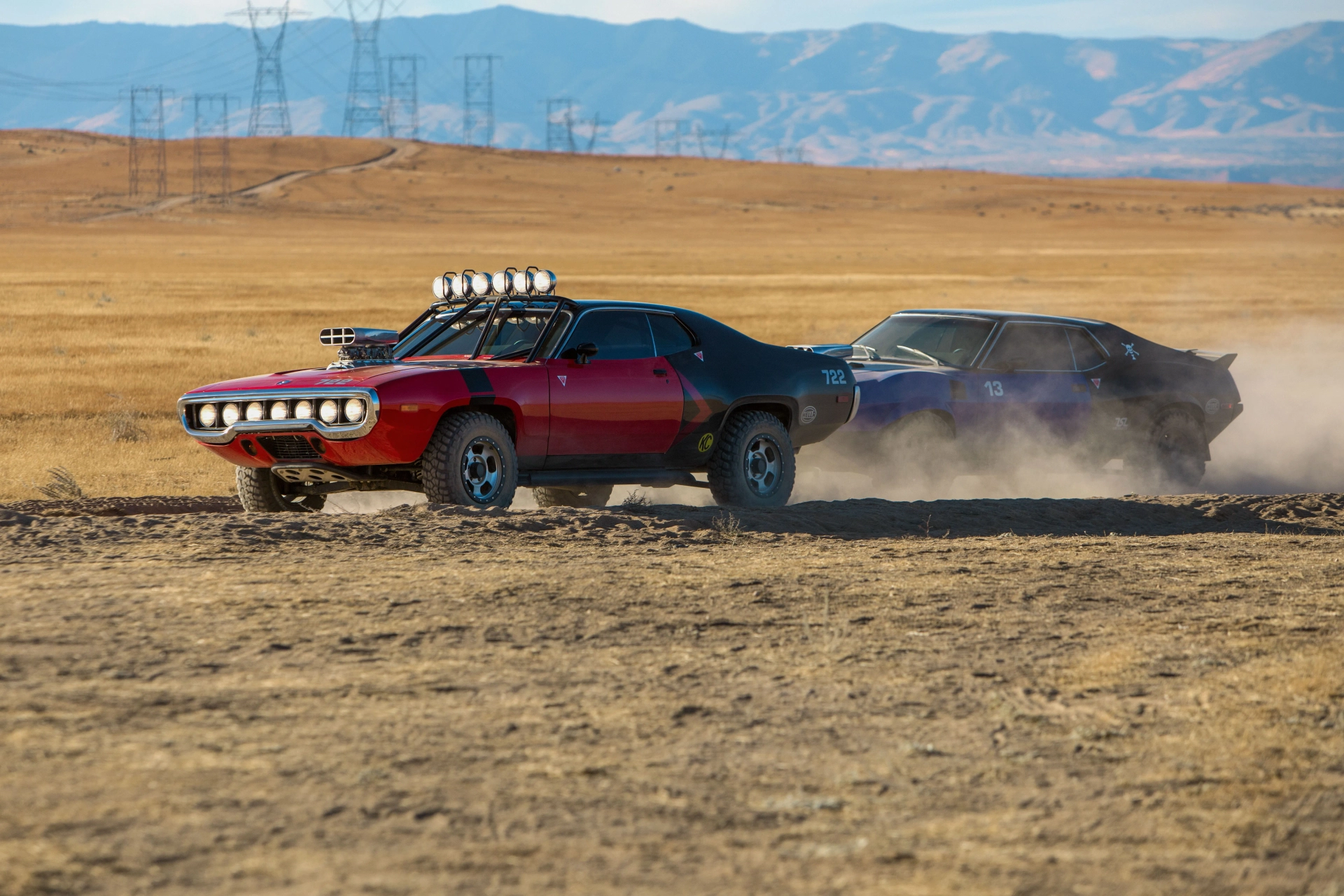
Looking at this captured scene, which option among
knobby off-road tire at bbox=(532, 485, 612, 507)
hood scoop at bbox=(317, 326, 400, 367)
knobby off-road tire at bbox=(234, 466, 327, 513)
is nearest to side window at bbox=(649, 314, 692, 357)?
knobby off-road tire at bbox=(532, 485, 612, 507)

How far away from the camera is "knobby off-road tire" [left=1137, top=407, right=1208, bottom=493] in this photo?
541 inches

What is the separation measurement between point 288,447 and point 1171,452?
7899 mm

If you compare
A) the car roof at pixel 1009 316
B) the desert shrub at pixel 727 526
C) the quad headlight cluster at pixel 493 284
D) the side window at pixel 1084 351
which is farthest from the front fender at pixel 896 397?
the quad headlight cluster at pixel 493 284

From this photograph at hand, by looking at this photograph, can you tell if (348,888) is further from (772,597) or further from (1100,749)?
(772,597)

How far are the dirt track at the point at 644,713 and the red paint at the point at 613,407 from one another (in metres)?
1.27

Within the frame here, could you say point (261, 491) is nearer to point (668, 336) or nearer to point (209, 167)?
point (668, 336)

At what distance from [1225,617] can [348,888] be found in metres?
4.82

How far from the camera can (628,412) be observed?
34.2 feet

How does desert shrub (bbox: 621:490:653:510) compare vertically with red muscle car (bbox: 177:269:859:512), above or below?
below

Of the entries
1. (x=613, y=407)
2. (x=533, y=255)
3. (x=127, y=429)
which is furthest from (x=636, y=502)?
(x=533, y=255)

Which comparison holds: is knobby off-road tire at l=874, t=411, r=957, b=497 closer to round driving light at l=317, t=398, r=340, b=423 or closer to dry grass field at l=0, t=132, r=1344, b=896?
dry grass field at l=0, t=132, r=1344, b=896

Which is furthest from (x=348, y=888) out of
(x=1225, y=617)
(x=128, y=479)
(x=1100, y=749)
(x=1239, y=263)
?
(x=1239, y=263)

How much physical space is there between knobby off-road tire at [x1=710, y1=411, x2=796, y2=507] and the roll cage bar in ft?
4.81

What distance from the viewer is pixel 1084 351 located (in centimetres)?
1359
